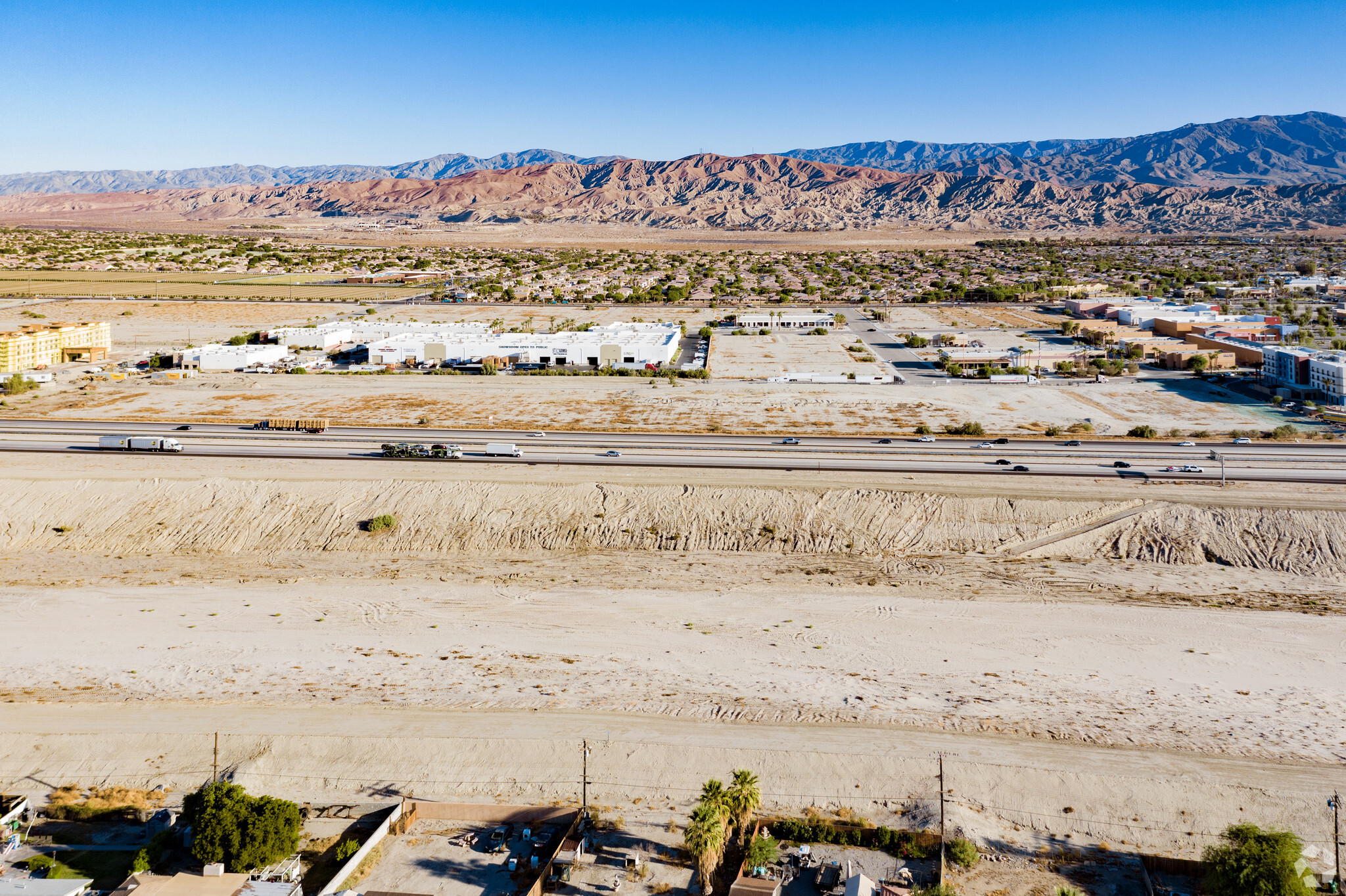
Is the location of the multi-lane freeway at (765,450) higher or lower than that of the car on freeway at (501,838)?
higher

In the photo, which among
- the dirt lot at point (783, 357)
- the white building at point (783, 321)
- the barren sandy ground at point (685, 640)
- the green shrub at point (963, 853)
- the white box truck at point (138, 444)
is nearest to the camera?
the green shrub at point (963, 853)

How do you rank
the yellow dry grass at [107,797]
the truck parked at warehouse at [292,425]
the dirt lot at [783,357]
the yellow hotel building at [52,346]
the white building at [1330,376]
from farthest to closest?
the dirt lot at [783,357] → the yellow hotel building at [52,346] → the white building at [1330,376] → the truck parked at warehouse at [292,425] → the yellow dry grass at [107,797]

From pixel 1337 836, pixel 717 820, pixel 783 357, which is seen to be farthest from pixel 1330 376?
pixel 717 820

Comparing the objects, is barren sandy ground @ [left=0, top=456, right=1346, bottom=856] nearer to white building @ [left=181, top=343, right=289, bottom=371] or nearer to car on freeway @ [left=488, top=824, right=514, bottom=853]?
car on freeway @ [left=488, top=824, right=514, bottom=853]

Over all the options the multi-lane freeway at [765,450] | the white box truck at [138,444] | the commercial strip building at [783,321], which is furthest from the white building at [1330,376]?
the white box truck at [138,444]

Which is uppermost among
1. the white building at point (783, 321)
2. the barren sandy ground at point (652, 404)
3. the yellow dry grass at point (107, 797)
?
the white building at point (783, 321)

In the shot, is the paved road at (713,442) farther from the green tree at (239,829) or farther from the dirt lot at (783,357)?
the green tree at (239,829)

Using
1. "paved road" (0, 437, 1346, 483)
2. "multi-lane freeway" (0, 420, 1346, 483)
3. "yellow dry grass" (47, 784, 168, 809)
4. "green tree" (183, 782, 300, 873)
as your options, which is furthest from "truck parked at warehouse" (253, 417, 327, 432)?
"green tree" (183, 782, 300, 873)
